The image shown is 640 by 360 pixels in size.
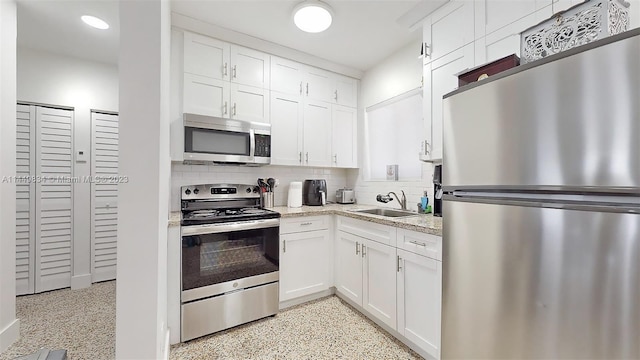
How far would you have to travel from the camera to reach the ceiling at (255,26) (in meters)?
2.02

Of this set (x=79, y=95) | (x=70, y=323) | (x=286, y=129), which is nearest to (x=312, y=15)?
(x=286, y=129)

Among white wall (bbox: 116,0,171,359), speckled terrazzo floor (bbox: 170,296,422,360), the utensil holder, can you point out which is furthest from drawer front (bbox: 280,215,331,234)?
white wall (bbox: 116,0,171,359)

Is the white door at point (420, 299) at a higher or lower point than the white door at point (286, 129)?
lower

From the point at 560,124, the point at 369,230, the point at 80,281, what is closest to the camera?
the point at 560,124

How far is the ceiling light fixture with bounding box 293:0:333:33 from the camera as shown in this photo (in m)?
1.94

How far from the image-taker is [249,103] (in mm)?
2518

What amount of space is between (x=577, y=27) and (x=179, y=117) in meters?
2.53

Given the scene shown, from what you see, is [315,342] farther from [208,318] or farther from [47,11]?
[47,11]

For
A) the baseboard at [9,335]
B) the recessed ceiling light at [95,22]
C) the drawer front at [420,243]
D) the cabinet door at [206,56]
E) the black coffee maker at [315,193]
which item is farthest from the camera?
the black coffee maker at [315,193]

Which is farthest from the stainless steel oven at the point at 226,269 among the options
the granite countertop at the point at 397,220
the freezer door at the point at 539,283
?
the freezer door at the point at 539,283

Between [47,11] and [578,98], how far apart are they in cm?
340

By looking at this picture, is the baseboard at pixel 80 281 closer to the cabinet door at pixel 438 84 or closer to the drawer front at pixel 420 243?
the drawer front at pixel 420 243

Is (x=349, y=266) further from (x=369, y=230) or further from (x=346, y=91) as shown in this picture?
(x=346, y=91)

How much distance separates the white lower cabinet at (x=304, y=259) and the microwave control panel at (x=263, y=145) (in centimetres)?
69
